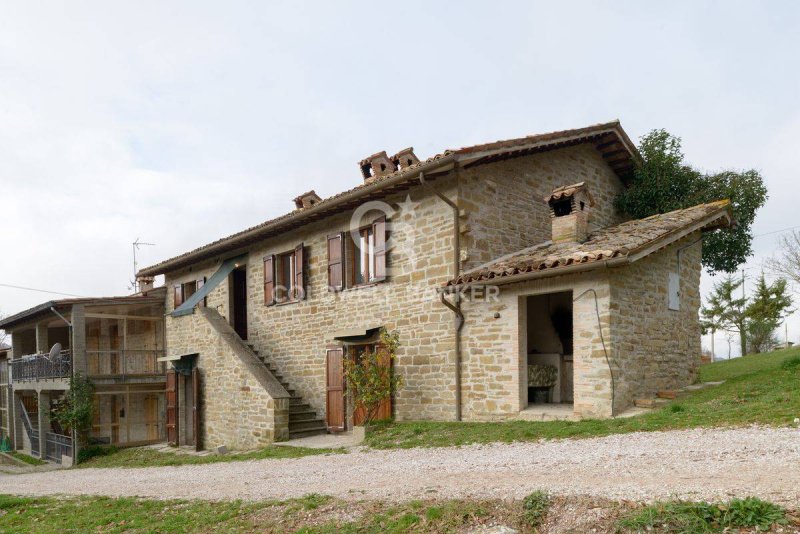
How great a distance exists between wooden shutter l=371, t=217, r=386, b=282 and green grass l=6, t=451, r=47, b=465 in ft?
44.6

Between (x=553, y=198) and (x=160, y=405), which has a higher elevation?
(x=553, y=198)

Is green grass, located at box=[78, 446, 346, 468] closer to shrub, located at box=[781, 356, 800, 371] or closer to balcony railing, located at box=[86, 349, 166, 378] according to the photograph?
balcony railing, located at box=[86, 349, 166, 378]

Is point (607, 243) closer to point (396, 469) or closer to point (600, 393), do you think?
point (600, 393)

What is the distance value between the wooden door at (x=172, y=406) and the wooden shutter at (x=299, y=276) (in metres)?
4.93

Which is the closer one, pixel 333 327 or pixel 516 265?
pixel 516 265

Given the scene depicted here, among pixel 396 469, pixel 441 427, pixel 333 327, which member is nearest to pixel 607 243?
pixel 441 427

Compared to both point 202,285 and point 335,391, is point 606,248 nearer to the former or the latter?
point 335,391

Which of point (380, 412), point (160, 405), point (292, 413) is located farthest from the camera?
point (160, 405)

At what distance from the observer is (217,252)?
17188mm

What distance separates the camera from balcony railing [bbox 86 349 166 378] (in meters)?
19.3

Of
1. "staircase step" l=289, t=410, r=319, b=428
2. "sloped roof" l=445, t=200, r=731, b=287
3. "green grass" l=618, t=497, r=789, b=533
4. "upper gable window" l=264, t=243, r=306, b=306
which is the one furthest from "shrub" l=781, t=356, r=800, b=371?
"upper gable window" l=264, t=243, r=306, b=306

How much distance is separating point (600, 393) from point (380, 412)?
4.37 metres

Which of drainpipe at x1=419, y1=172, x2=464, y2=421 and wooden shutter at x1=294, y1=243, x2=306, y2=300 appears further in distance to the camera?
wooden shutter at x1=294, y1=243, x2=306, y2=300

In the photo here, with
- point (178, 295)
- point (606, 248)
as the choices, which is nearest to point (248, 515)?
point (606, 248)
